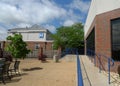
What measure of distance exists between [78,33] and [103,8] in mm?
23663

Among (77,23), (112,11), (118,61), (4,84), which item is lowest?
(4,84)

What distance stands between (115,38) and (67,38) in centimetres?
2324

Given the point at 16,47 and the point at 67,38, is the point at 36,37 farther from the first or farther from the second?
the point at 16,47

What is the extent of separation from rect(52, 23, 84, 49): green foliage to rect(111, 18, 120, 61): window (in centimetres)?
2149

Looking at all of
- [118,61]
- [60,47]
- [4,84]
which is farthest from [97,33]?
[60,47]

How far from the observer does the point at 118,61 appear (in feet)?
39.9

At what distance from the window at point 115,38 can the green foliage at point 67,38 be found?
21.5 metres

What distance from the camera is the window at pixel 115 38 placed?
1227 centimetres

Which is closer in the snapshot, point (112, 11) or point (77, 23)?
point (112, 11)

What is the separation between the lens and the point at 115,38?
12.5 m

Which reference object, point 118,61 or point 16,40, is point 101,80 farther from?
point 16,40

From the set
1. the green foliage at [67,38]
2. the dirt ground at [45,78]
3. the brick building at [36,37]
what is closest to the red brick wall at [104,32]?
the dirt ground at [45,78]

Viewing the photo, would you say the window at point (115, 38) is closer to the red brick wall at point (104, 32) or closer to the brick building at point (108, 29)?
the brick building at point (108, 29)

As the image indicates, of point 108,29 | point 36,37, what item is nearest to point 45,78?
point 108,29
